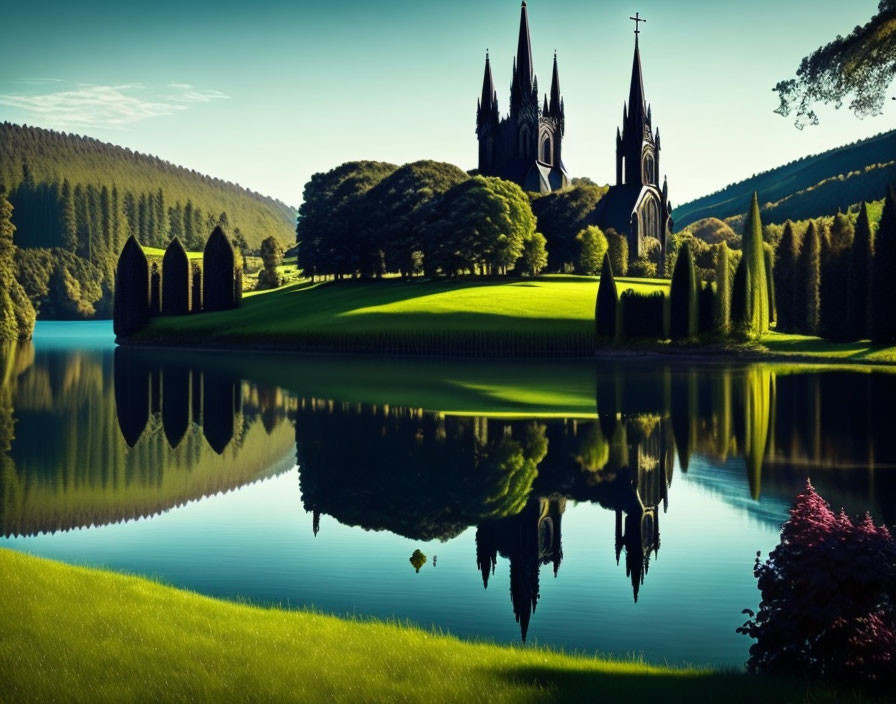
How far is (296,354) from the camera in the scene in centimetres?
7394

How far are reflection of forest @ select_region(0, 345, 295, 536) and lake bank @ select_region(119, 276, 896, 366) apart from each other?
67.8 ft

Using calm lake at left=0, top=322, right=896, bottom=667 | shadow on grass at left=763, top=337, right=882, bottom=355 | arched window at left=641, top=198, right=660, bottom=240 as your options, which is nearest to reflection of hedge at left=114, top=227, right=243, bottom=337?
calm lake at left=0, top=322, right=896, bottom=667

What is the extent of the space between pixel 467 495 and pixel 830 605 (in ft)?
38.8

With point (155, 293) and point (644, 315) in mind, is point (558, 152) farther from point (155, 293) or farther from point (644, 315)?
point (644, 315)

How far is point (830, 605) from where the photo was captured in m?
8.77

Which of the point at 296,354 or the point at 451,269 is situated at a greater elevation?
the point at 451,269

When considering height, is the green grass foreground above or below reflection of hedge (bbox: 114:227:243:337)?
below

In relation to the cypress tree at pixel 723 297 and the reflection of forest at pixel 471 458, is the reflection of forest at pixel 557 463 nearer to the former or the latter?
the reflection of forest at pixel 471 458

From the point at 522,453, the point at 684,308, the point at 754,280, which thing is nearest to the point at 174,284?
the point at 684,308

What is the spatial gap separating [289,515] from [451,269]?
2974 inches

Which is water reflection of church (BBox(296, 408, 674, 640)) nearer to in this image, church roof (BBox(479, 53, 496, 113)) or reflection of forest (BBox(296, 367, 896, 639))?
reflection of forest (BBox(296, 367, 896, 639))

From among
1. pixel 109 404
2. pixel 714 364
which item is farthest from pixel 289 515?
pixel 714 364

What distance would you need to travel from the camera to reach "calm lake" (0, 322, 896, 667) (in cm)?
1328

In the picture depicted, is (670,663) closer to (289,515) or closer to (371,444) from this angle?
(289,515)
